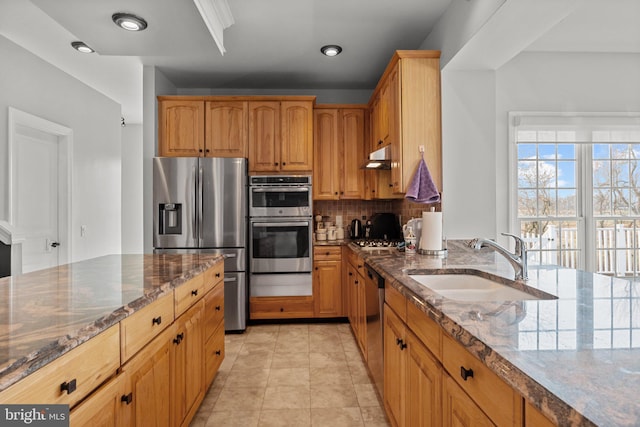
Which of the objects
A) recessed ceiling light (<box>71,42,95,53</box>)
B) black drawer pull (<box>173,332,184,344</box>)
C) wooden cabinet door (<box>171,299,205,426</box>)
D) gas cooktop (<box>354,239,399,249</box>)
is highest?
recessed ceiling light (<box>71,42,95,53</box>)

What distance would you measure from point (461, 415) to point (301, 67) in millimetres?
3526

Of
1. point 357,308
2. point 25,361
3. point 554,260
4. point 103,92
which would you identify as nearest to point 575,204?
point 554,260

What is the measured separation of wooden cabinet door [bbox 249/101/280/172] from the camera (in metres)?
3.88

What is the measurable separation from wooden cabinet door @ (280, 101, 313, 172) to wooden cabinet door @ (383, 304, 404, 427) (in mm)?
2268

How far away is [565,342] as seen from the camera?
81cm

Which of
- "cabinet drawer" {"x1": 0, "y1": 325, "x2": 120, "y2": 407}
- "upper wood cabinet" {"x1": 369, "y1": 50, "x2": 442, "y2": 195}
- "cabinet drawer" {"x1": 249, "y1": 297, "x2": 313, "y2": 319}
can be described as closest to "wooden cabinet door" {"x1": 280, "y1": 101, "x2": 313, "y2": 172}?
"upper wood cabinet" {"x1": 369, "y1": 50, "x2": 442, "y2": 195}

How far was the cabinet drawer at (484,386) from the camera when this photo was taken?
2.46ft

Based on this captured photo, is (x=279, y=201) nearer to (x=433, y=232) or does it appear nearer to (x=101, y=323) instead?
(x=433, y=232)

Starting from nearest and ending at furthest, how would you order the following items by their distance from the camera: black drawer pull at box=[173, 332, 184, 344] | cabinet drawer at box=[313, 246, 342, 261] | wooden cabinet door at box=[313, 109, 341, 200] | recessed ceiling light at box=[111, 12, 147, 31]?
1. black drawer pull at box=[173, 332, 184, 344]
2. recessed ceiling light at box=[111, 12, 147, 31]
3. cabinet drawer at box=[313, 246, 342, 261]
4. wooden cabinet door at box=[313, 109, 341, 200]

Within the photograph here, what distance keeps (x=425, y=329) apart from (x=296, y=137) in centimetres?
297

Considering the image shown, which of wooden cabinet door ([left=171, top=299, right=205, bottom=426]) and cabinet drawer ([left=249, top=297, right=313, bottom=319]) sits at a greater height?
wooden cabinet door ([left=171, top=299, right=205, bottom=426])

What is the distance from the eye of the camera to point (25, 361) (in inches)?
29.0

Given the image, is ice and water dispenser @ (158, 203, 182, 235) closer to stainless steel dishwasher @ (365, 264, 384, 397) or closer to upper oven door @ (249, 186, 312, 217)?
upper oven door @ (249, 186, 312, 217)

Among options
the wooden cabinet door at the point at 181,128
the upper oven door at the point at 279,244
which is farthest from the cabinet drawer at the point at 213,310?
the wooden cabinet door at the point at 181,128
